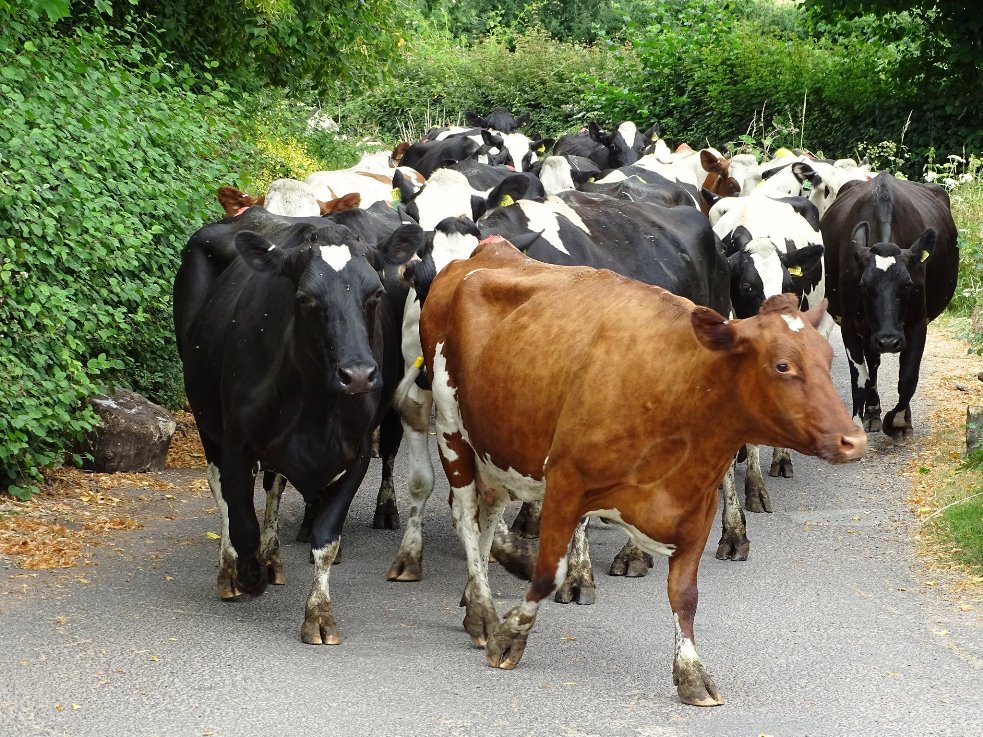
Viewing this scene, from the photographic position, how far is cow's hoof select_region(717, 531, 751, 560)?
8461mm

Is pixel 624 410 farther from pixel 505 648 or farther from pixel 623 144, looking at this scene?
pixel 623 144

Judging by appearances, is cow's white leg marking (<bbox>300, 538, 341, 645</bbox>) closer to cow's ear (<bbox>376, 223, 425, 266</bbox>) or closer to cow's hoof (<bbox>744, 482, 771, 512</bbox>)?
cow's ear (<bbox>376, 223, 425, 266</bbox>)

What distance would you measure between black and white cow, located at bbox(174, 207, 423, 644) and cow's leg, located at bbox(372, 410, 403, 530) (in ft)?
4.89

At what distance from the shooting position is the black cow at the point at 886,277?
11078 millimetres

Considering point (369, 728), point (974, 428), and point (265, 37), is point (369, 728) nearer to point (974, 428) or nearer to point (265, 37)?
point (974, 428)

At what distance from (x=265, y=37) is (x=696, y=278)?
9.50 metres

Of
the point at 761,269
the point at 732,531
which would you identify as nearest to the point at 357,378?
the point at 732,531

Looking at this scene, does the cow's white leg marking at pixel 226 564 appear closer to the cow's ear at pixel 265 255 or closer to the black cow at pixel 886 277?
the cow's ear at pixel 265 255

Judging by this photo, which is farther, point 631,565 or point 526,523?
point 526,523

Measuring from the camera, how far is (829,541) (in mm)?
8836

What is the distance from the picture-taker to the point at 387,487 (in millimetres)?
9133

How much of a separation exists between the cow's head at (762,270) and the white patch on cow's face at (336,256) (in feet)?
14.0

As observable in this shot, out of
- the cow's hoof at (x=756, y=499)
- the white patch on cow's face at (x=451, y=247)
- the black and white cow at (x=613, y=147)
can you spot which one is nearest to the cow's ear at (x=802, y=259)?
the cow's hoof at (x=756, y=499)

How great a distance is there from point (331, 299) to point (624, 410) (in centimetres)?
152
